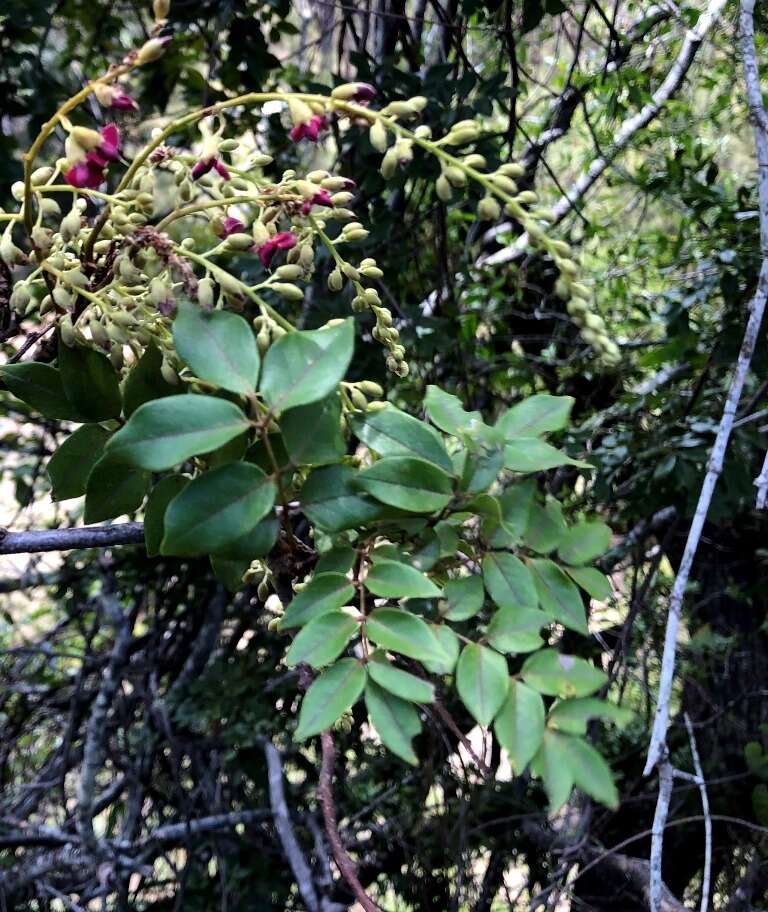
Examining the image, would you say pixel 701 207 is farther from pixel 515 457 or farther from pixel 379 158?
pixel 515 457

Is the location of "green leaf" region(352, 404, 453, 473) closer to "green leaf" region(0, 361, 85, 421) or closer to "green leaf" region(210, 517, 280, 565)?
"green leaf" region(210, 517, 280, 565)

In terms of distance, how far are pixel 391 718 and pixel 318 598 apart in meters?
0.06

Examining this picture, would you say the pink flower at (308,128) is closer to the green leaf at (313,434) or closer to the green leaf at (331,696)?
the green leaf at (313,434)

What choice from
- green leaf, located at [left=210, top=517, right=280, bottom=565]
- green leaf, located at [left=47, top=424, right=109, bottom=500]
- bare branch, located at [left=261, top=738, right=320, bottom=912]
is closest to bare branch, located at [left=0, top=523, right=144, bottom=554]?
green leaf, located at [left=47, top=424, right=109, bottom=500]

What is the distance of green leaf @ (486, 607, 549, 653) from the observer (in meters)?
0.38

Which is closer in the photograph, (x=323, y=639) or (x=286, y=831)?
(x=323, y=639)

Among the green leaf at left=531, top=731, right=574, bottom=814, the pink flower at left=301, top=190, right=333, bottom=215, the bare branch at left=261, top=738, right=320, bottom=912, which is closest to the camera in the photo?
the green leaf at left=531, top=731, right=574, bottom=814

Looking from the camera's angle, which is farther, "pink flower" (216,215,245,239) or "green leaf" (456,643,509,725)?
"pink flower" (216,215,245,239)

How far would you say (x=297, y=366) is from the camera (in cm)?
Answer: 39

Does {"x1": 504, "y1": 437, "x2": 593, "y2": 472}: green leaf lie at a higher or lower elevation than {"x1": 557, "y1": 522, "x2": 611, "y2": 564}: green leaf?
higher

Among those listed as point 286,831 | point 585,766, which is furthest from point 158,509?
point 286,831

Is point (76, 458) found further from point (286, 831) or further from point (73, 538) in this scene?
point (286, 831)

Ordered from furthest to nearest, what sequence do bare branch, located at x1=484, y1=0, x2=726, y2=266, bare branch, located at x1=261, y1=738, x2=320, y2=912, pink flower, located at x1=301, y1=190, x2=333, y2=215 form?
1. bare branch, located at x1=484, y1=0, x2=726, y2=266
2. bare branch, located at x1=261, y1=738, x2=320, y2=912
3. pink flower, located at x1=301, y1=190, x2=333, y2=215

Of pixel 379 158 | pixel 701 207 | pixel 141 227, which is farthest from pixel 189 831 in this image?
pixel 701 207
